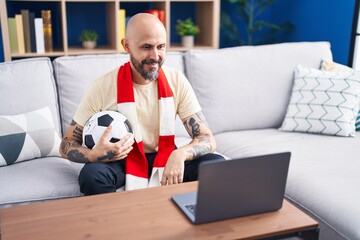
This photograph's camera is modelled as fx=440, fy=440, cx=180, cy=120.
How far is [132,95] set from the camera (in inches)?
72.1

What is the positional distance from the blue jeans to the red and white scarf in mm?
43

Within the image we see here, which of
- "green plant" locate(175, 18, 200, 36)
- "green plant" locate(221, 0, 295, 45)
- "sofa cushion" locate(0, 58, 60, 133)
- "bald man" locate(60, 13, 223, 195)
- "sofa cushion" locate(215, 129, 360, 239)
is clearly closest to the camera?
"sofa cushion" locate(215, 129, 360, 239)

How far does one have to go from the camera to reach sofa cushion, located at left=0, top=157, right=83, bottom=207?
1.72 m

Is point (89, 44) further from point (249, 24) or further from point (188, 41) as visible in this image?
point (249, 24)

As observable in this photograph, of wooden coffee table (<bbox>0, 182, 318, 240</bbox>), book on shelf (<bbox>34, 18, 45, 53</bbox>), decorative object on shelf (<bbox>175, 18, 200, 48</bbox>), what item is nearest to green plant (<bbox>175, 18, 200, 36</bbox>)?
decorative object on shelf (<bbox>175, 18, 200, 48</bbox>)

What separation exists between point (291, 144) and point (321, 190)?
54cm

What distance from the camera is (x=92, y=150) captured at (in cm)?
171

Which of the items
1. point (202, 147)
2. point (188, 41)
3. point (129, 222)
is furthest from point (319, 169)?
point (188, 41)

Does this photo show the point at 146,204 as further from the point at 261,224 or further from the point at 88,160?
the point at 88,160

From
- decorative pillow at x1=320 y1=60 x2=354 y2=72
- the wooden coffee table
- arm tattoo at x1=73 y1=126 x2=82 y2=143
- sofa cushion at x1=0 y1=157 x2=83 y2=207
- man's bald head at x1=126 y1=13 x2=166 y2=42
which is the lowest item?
sofa cushion at x1=0 y1=157 x2=83 y2=207

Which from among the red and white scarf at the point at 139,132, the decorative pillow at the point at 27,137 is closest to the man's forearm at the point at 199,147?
the red and white scarf at the point at 139,132

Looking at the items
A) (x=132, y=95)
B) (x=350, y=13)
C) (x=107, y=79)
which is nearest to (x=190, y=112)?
(x=132, y=95)

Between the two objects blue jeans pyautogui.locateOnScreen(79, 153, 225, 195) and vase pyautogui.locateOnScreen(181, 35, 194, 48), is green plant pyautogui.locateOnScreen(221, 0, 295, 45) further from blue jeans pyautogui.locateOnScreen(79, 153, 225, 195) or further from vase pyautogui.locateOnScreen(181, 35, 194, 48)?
blue jeans pyautogui.locateOnScreen(79, 153, 225, 195)

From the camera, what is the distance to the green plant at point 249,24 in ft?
12.0
